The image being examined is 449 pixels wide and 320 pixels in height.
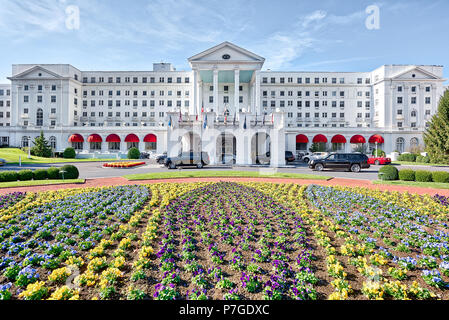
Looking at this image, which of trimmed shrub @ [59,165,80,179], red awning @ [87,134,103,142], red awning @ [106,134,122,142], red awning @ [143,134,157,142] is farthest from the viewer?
red awning @ [143,134,157,142]

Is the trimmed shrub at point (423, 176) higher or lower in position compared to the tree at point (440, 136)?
lower

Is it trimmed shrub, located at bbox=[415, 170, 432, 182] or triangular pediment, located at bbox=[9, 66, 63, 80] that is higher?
triangular pediment, located at bbox=[9, 66, 63, 80]

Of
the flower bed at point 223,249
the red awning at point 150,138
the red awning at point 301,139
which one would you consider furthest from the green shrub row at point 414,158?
the red awning at point 150,138

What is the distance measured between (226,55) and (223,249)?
48.1m

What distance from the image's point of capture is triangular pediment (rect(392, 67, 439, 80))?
60.6 m

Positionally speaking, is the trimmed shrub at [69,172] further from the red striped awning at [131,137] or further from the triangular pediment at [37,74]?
the triangular pediment at [37,74]

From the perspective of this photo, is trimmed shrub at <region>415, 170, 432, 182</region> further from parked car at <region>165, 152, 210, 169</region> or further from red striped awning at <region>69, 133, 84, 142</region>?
red striped awning at <region>69, 133, 84, 142</region>

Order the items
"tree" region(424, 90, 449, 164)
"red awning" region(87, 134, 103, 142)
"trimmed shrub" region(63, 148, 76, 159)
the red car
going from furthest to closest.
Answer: "red awning" region(87, 134, 103, 142), "trimmed shrub" region(63, 148, 76, 159), the red car, "tree" region(424, 90, 449, 164)

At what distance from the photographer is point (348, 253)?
18.5 ft

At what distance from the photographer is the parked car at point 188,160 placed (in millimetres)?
26469

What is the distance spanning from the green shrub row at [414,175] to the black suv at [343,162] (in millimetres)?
6210

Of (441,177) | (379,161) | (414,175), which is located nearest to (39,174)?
(414,175)

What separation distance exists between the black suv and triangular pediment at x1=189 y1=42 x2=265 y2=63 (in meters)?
29.5

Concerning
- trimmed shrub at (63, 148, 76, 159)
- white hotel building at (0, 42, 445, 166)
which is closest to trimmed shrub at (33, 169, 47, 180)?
white hotel building at (0, 42, 445, 166)
